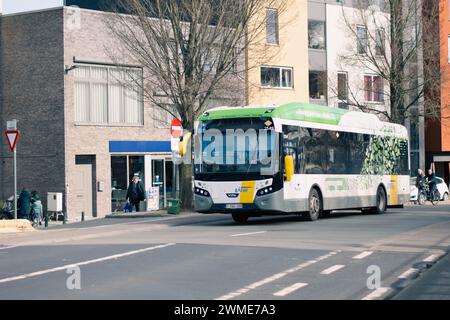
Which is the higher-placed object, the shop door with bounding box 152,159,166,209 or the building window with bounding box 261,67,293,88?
the building window with bounding box 261,67,293,88

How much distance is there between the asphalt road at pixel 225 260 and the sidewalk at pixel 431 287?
0.18 meters

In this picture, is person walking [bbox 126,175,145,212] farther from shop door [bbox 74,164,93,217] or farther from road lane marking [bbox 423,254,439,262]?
road lane marking [bbox 423,254,439,262]

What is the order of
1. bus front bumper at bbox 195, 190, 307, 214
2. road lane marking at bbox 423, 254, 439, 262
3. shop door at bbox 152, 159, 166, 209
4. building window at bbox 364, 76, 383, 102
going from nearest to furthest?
1. road lane marking at bbox 423, 254, 439, 262
2. bus front bumper at bbox 195, 190, 307, 214
3. shop door at bbox 152, 159, 166, 209
4. building window at bbox 364, 76, 383, 102

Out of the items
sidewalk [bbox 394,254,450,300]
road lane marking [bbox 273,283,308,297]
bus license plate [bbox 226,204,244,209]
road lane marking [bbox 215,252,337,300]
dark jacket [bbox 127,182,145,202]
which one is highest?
dark jacket [bbox 127,182,145,202]

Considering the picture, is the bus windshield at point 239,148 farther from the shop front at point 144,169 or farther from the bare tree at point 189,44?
the shop front at point 144,169

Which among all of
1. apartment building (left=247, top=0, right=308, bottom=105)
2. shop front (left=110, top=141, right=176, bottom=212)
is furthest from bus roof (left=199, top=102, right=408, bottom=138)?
apartment building (left=247, top=0, right=308, bottom=105)

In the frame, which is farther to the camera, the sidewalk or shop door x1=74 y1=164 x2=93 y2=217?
shop door x1=74 y1=164 x2=93 y2=217

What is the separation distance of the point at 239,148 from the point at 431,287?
11.7m

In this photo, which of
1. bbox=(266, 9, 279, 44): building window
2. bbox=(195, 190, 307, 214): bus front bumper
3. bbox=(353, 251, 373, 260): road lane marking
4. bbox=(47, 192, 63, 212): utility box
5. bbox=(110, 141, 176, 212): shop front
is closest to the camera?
bbox=(353, 251, 373, 260): road lane marking

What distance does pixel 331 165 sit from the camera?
25891 mm

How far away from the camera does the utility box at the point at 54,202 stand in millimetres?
35406

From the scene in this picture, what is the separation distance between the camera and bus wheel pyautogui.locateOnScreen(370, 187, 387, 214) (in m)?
29.5

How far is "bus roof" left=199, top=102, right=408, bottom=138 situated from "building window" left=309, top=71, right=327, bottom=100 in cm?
2036
